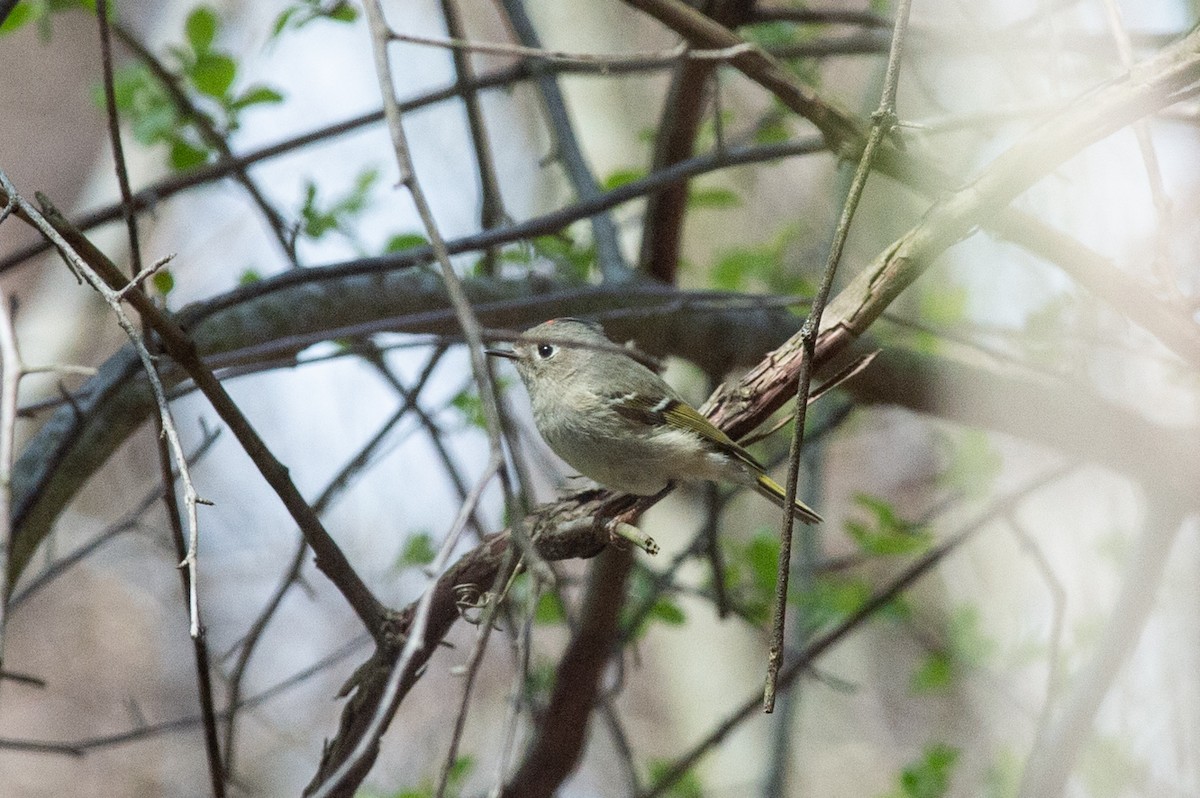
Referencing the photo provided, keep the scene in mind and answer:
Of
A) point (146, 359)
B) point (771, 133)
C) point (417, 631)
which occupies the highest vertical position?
point (771, 133)

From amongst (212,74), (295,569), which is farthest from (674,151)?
(295,569)

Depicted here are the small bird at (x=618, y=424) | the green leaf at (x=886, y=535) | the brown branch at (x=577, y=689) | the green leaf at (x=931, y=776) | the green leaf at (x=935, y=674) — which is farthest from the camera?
the green leaf at (x=935, y=674)

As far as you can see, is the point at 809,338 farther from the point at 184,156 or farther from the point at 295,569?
the point at 184,156

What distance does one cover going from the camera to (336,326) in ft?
7.51

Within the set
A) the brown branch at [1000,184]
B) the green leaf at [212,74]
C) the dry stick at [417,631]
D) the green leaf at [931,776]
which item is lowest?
the dry stick at [417,631]

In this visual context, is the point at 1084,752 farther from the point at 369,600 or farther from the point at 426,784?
the point at 369,600

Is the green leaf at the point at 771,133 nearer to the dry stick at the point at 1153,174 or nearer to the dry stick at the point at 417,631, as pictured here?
the dry stick at the point at 1153,174

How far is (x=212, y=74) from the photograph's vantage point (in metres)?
2.49

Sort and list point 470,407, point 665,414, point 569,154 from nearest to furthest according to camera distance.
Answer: point 665,414 → point 569,154 → point 470,407

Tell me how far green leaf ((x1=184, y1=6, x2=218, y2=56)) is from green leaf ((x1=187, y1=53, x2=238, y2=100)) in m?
0.03

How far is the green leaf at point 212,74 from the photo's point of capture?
249cm

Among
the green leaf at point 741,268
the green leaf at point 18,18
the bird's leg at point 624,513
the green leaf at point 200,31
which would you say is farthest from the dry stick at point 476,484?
the green leaf at point 741,268

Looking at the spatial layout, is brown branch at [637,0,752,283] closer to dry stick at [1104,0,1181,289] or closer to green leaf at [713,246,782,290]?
green leaf at [713,246,782,290]

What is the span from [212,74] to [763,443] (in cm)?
232
